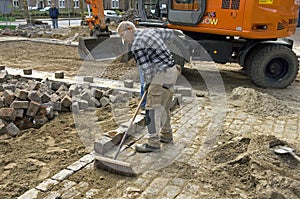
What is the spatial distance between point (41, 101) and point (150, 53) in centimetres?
274

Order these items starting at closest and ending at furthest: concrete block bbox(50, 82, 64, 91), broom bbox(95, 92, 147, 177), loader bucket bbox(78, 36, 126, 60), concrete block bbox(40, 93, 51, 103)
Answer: broom bbox(95, 92, 147, 177) → concrete block bbox(40, 93, 51, 103) → concrete block bbox(50, 82, 64, 91) → loader bucket bbox(78, 36, 126, 60)

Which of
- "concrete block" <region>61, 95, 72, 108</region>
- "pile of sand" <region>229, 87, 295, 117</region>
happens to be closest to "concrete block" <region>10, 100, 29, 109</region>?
"concrete block" <region>61, 95, 72, 108</region>

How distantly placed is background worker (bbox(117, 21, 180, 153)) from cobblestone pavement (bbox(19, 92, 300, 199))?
1.09 feet

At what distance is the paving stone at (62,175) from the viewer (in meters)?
3.96

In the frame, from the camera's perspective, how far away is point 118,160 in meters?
4.42

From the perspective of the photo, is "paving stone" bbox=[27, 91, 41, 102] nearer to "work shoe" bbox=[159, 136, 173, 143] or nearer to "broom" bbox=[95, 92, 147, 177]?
"broom" bbox=[95, 92, 147, 177]

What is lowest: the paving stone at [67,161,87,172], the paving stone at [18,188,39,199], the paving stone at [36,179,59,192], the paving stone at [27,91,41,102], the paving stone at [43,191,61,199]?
the paving stone at [43,191,61,199]

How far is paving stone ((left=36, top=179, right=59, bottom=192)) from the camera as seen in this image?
3.75 metres

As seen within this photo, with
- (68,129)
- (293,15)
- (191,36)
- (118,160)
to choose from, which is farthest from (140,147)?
(293,15)

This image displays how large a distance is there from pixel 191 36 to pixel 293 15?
8.44 ft

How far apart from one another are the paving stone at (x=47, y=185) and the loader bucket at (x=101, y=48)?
786 cm

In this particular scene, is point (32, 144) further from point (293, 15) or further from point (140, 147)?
point (293, 15)

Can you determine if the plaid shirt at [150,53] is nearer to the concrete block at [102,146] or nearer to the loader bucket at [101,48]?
the concrete block at [102,146]

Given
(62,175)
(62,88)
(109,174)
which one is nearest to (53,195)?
(62,175)
